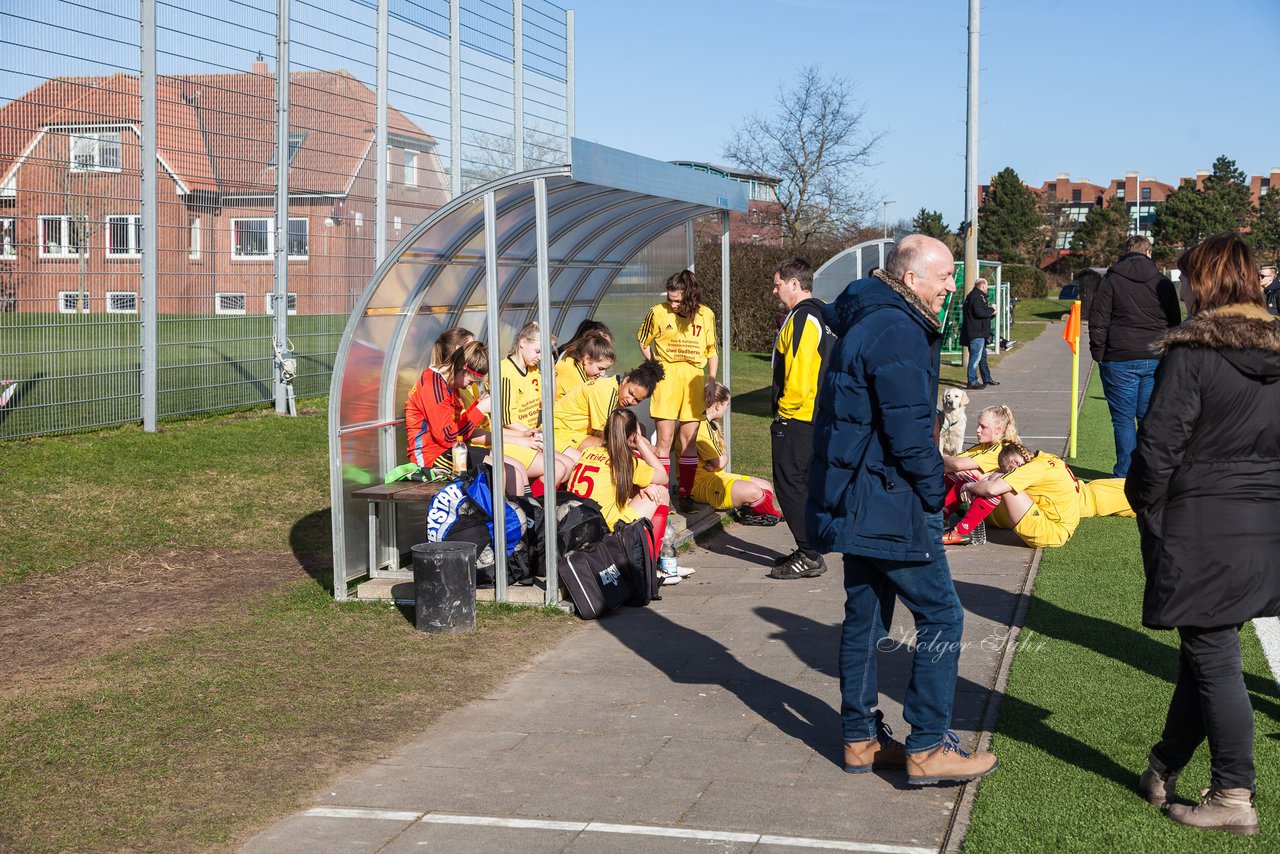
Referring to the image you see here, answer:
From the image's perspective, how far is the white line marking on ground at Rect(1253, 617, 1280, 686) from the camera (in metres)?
5.83

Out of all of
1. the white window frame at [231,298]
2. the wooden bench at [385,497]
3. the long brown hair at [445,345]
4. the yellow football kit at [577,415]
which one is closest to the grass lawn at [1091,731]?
the yellow football kit at [577,415]

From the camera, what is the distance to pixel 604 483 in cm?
795

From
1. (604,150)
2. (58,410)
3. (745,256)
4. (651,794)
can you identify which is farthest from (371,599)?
(745,256)

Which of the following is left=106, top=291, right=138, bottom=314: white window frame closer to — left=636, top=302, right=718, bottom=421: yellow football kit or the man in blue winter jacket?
left=636, top=302, right=718, bottom=421: yellow football kit

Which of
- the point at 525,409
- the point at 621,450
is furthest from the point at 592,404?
the point at 621,450

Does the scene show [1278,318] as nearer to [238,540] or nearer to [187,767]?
[187,767]

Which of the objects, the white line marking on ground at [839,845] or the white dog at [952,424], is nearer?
the white line marking on ground at [839,845]

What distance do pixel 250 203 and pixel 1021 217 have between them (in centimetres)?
7946

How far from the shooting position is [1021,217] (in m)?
86.2

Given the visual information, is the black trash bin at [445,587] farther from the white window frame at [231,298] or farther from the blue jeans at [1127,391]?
the white window frame at [231,298]

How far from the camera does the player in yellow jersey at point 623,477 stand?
780cm

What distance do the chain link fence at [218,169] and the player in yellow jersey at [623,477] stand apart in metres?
5.04

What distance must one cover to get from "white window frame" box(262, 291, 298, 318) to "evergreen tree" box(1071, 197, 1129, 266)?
74331mm

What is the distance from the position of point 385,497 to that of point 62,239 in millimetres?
4940
